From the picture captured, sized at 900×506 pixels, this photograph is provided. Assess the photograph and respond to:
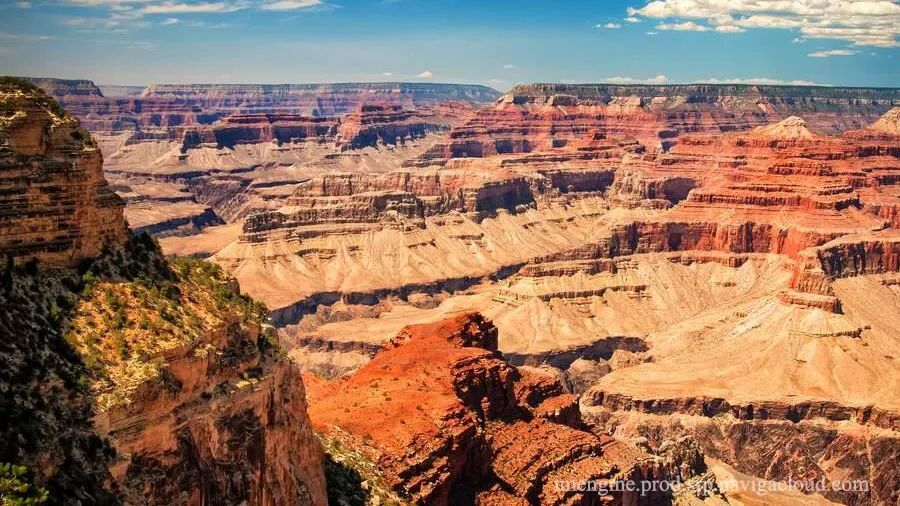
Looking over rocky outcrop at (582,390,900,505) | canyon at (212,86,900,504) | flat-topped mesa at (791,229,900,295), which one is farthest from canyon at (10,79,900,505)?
flat-topped mesa at (791,229,900,295)

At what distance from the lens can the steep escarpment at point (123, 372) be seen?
25188 mm

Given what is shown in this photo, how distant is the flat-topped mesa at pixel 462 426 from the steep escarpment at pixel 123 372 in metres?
10.9

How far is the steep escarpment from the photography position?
25.2m

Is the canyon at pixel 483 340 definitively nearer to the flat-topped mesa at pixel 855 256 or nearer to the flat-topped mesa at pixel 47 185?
the flat-topped mesa at pixel 47 185

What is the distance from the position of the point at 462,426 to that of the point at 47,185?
24.9 m

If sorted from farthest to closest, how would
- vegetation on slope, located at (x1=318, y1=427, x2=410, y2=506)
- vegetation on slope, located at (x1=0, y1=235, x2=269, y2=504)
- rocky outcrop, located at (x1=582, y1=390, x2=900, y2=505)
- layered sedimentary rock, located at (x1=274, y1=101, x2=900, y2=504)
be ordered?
layered sedimentary rock, located at (x1=274, y1=101, x2=900, y2=504), rocky outcrop, located at (x1=582, y1=390, x2=900, y2=505), vegetation on slope, located at (x1=318, y1=427, x2=410, y2=506), vegetation on slope, located at (x1=0, y1=235, x2=269, y2=504)

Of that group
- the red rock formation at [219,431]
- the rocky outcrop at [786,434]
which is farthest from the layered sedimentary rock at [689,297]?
the red rock formation at [219,431]

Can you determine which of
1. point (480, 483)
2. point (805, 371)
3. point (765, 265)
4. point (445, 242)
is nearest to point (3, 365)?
point (480, 483)

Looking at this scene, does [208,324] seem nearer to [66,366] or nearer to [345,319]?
[66,366]

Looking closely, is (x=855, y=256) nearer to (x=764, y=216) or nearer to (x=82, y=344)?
(x=764, y=216)

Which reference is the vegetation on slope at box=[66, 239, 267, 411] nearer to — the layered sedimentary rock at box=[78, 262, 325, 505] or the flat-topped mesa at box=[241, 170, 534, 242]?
the layered sedimentary rock at box=[78, 262, 325, 505]

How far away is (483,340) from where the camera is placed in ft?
208

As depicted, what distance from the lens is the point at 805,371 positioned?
103m

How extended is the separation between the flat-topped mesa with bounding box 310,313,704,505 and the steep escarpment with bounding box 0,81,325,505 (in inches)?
427
